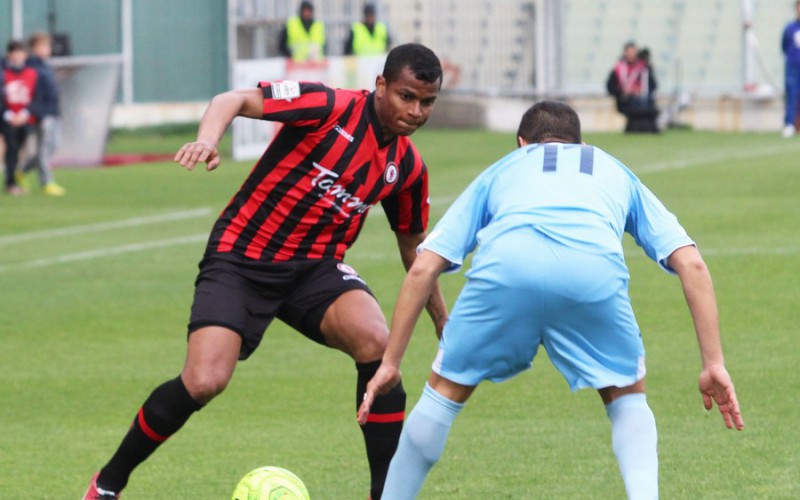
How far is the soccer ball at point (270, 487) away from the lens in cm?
588

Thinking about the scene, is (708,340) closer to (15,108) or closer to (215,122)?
(215,122)

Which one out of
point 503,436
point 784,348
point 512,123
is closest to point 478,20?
point 512,123

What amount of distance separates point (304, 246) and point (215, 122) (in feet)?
2.58

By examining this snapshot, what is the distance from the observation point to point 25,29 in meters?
27.0

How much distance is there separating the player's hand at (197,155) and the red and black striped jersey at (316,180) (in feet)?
2.30

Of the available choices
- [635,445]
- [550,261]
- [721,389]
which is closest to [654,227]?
[550,261]

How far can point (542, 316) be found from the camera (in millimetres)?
5059

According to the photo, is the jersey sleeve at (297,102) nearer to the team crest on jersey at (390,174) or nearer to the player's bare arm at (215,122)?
the player's bare arm at (215,122)

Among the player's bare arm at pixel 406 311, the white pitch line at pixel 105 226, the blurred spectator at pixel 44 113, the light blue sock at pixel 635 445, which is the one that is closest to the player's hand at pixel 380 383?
the player's bare arm at pixel 406 311

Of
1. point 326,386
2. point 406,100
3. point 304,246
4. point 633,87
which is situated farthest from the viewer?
point 633,87

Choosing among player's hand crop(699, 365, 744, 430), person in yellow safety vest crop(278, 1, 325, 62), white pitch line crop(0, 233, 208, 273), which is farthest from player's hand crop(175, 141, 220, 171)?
person in yellow safety vest crop(278, 1, 325, 62)

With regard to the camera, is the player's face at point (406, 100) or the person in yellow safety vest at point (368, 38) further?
the person in yellow safety vest at point (368, 38)

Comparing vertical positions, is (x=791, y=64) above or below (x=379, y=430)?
above

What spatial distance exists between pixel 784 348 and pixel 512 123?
2102 cm
